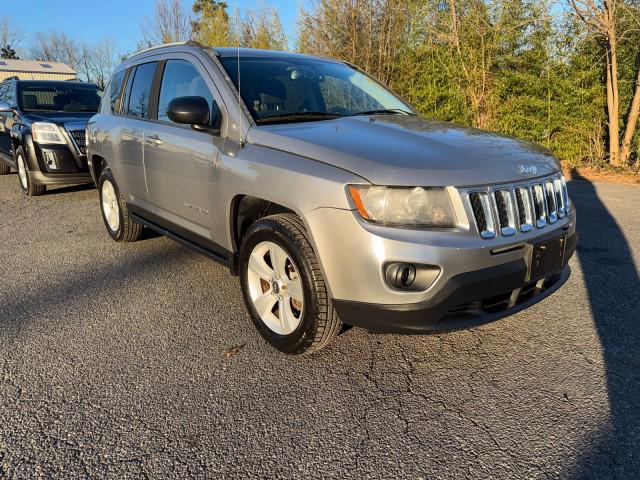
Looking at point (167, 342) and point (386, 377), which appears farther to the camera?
point (167, 342)

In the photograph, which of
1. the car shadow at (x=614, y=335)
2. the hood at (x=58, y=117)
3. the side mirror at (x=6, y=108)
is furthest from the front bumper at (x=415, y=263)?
the side mirror at (x=6, y=108)

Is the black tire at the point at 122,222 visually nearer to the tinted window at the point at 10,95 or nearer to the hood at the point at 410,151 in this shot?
the hood at the point at 410,151

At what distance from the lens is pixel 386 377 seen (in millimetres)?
2561

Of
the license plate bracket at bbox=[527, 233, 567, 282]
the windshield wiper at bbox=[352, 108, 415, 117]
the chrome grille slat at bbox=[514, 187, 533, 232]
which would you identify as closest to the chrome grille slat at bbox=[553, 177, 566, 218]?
the license plate bracket at bbox=[527, 233, 567, 282]

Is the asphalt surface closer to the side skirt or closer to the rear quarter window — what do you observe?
the side skirt

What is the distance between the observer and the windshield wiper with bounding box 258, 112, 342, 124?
9.85 ft

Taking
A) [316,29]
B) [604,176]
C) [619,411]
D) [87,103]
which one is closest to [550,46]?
[604,176]

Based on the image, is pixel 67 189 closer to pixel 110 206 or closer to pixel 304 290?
pixel 110 206

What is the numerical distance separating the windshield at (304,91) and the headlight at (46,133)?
464 cm

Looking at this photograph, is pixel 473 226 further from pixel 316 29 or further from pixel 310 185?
pixel 316 29

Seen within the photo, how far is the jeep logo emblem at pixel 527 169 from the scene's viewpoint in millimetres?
2535

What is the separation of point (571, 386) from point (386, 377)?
0.92 m

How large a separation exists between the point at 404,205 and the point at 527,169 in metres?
0.80

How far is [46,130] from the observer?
6.86m
